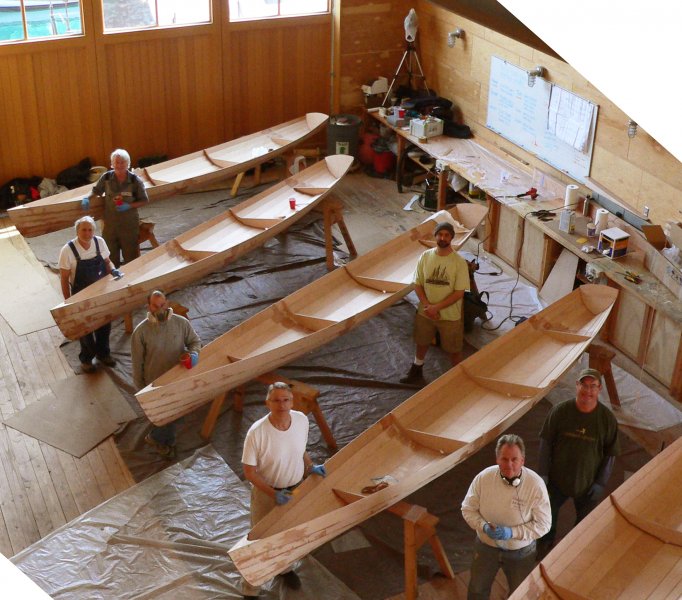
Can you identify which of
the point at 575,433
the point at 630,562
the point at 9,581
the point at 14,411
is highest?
the point at 9,581

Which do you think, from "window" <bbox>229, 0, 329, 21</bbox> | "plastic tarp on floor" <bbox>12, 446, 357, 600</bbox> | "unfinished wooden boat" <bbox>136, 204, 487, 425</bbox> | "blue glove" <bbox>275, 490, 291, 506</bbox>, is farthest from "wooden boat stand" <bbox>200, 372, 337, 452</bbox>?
"window" <bbox>229, 0, 329, 21</bbox>

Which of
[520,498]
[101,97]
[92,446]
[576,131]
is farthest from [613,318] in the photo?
[101,97]

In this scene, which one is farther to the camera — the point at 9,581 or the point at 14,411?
the point at 14,411

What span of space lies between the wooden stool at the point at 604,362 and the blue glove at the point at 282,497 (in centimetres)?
296

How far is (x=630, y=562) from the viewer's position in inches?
187

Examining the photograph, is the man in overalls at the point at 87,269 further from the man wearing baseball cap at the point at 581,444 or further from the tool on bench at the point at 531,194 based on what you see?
the tool on bench at the point at 531,194

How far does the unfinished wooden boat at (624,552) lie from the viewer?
453 centimetres

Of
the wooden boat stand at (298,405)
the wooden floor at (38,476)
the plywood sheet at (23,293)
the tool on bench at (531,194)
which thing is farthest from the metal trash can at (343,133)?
the wooden boat stand at (298,405)

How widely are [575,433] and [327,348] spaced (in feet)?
10.5

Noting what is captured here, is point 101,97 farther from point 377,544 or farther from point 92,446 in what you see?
point 377,544

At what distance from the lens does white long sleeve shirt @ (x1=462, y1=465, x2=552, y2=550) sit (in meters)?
4.38

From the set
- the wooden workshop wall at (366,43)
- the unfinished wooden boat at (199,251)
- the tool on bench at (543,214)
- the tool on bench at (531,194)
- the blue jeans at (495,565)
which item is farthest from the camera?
the wooden workshop wall at (366,43)

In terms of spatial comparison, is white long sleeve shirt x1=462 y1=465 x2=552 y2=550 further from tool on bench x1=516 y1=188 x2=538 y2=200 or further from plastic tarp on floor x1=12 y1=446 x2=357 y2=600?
tool on bench x1=516 y1=188 x2=538 y2=200

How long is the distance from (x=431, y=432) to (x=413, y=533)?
1.07m
